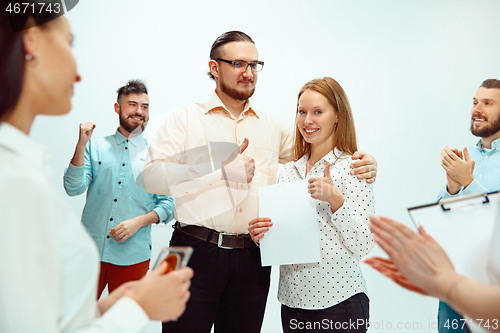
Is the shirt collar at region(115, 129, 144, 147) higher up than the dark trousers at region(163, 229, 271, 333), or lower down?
higher up

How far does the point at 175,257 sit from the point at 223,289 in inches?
37.2

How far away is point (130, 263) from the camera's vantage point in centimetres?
243

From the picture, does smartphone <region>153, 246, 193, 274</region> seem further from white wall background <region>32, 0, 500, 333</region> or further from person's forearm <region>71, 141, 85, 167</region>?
white wall background <region>32, 0, 500, 333</region>

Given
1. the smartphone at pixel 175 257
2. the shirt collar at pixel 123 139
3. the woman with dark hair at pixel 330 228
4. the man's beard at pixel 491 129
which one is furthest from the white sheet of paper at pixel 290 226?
the shirt collar at pixel 123 139

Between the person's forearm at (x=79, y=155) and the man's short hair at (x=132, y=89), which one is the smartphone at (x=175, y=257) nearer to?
the person's forearm at (x=79, y=155)

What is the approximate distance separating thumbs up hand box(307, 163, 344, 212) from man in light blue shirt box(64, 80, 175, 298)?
4.68ft

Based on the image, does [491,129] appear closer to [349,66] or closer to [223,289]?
[349,66]

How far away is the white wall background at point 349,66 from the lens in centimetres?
306

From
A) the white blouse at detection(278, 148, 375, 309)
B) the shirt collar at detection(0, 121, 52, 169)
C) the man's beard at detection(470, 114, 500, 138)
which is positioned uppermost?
the man's beard at detection(470, 114, 500, 138)

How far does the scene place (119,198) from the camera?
8.29 feet

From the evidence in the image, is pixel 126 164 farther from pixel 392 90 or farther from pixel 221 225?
pixel 392 90

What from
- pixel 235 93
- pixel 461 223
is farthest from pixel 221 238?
pixel 461 223

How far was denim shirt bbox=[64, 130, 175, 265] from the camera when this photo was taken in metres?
2.43

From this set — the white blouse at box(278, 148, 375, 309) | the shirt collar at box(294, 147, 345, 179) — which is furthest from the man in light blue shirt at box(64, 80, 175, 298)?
the white blouse at box(278, 148, 375, 309)
